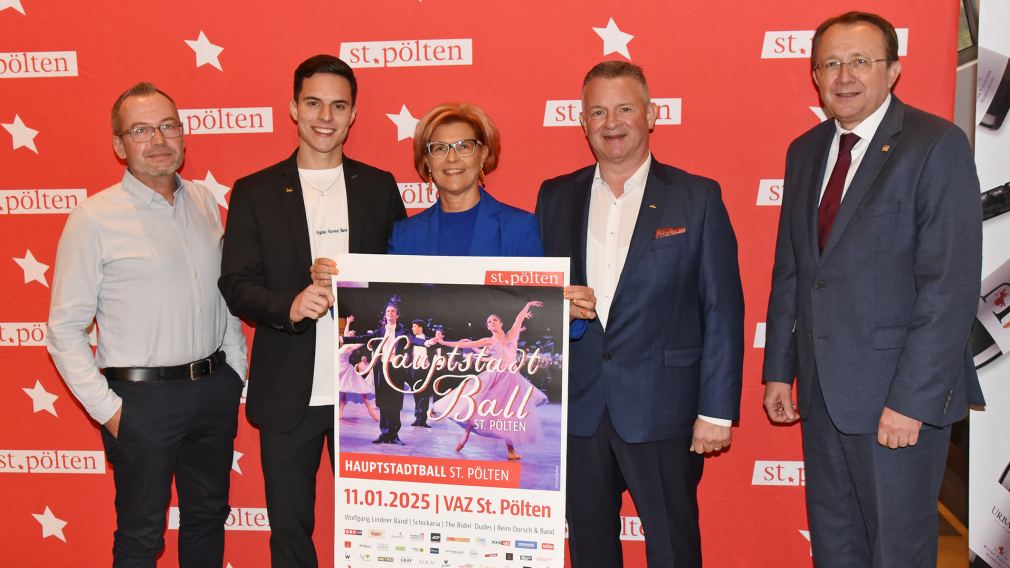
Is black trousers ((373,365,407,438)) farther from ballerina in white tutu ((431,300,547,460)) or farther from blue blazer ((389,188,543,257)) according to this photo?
blue blazer ((389,188,543,257))

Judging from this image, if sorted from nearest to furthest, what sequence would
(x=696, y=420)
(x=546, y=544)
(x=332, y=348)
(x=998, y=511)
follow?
(x=546, y=544) → (x=696, y=420) → (x=332, y=348) → (x=998, y=511)

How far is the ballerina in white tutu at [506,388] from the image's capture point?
2250mm

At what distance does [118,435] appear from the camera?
8.73 ft

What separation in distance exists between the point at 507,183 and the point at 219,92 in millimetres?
1320

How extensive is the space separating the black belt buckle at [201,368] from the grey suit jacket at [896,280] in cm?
215

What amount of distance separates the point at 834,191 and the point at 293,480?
213 cm

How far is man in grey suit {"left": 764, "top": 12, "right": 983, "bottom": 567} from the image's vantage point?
2.20 m

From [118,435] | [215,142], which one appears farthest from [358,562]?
[215,142]

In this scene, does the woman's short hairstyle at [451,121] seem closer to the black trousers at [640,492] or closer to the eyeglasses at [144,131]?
the eyeglasses at [144,131]

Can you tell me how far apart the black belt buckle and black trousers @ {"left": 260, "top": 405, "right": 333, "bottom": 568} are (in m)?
0.33

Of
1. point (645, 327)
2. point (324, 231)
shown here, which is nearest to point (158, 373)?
point (324, 231)

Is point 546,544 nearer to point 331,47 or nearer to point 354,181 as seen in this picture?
Result: point 354,181

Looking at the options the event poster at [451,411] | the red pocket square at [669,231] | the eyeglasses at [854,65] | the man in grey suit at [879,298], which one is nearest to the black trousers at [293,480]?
the event poster at [451,411]

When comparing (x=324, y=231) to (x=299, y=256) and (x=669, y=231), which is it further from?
(x=669, y=231)
